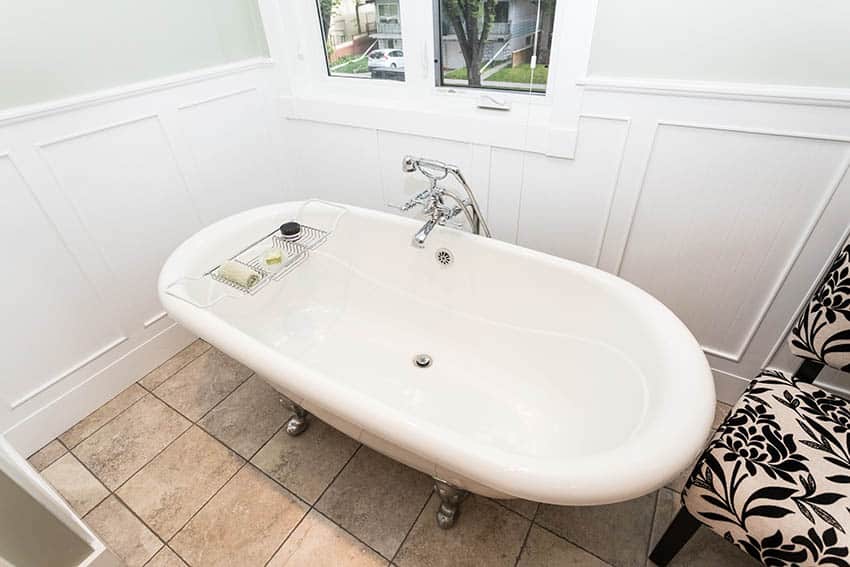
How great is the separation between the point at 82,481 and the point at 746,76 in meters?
2.29

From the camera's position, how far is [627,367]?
110 cm

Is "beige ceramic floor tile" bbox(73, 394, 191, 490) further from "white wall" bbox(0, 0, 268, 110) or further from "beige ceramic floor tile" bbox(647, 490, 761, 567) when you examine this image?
"beige ceramic floor tile" bbox(647, 490, 761, 567)

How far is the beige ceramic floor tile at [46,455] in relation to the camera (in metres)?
1.41

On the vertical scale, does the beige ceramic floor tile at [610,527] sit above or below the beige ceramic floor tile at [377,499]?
below

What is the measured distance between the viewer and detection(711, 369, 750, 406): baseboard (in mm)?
1472

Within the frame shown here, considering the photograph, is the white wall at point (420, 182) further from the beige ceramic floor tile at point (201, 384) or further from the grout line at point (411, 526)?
the grout line at point (411, 526)

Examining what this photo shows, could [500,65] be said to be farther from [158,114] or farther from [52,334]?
[52,334]

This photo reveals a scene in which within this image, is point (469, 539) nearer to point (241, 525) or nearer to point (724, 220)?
point (241, 525)

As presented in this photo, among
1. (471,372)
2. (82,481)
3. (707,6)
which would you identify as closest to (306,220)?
(471,372)

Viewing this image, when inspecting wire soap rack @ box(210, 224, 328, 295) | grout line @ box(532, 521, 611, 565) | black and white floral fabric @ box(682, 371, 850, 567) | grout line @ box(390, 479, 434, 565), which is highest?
wire soap rack @ box(210, 224, 328, 295)

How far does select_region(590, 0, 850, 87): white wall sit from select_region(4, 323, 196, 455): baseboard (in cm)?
193

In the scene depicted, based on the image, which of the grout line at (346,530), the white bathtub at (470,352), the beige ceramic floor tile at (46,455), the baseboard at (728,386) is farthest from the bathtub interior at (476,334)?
the beige ceramic floor tile at (46,455)

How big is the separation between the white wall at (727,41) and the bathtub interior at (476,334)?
23.6 inches

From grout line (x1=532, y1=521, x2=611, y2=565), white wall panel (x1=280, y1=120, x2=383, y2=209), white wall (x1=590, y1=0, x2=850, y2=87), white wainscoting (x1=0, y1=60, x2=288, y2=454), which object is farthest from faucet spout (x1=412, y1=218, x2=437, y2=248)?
white wainscoting (x1=0, y1=60, x2=288, y2=454)
